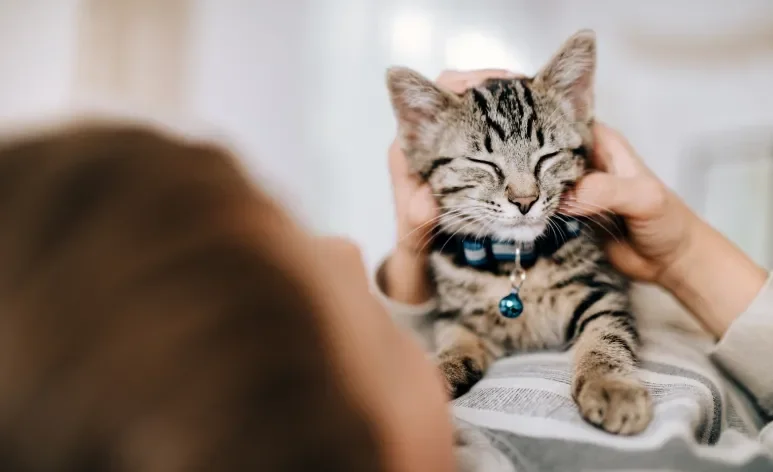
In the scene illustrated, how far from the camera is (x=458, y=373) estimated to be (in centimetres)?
74

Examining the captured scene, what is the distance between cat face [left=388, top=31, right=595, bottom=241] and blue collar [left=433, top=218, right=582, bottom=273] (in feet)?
0.06

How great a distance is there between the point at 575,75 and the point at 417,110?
9.8 inches

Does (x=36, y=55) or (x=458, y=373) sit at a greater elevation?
(x=36, y=55)

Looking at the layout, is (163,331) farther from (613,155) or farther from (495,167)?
(613,155)

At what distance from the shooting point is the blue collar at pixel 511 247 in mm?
865

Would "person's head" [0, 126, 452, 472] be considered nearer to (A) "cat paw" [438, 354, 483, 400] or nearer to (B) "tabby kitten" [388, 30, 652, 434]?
(A) "cat paw" [438, 354, 483, 400]

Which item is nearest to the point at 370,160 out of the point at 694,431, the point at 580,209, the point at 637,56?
the point at 637,56

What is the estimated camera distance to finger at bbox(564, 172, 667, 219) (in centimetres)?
74

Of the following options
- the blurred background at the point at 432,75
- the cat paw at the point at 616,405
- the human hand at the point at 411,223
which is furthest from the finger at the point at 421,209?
the blurred background at the point at 432,75

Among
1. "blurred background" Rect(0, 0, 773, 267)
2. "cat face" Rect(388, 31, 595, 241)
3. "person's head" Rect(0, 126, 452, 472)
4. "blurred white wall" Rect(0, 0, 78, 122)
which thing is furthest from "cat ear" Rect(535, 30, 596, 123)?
"blurred white wall" Rect(0, 0, 78, 122)

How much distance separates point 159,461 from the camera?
242 mm

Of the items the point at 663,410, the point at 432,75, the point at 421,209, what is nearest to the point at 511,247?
the point at 421,209

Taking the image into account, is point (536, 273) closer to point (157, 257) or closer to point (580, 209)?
point (580, 209)

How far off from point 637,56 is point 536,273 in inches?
43.4
